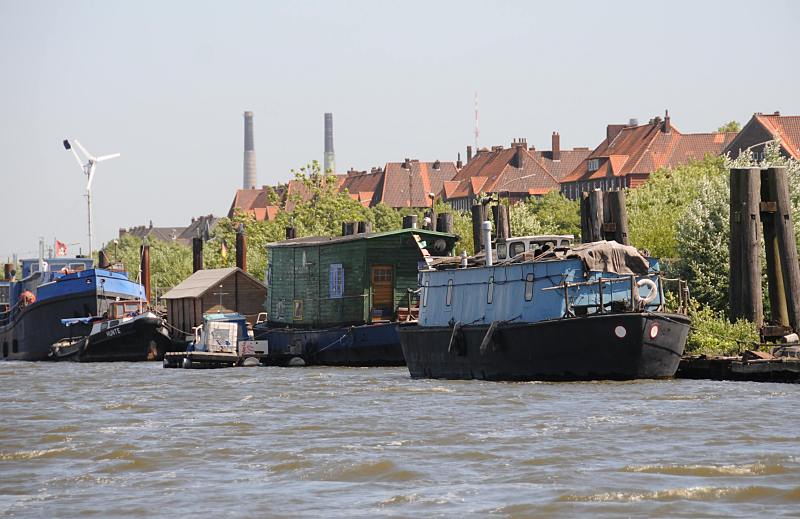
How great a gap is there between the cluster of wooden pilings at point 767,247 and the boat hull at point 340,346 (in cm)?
1421

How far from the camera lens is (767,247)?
33.4 metres

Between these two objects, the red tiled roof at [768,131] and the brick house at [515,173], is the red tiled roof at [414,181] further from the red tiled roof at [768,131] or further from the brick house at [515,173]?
the red tiled roof at [768,131]

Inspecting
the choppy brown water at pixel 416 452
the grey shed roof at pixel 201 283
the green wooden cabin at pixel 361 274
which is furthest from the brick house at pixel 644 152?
the choppy brown water at pixel 416 452

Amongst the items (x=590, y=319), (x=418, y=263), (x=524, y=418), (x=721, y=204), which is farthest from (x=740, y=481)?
(x=418, y=263)

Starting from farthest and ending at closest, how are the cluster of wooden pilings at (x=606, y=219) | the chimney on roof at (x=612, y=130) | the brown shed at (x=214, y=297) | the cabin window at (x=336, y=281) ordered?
the chimney on roof at (x=612, y=130)
the brown shed at (x=214, y=297)
the cabin window at (x=336, y=281)
the cluster of wooden pilings at (x=606, y=219)

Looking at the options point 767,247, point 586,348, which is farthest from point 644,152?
point 586,348

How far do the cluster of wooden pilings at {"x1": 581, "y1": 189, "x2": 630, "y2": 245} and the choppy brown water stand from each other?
561 cm

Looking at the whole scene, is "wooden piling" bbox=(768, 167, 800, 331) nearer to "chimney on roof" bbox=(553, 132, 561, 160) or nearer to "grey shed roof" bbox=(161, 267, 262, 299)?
"grey shed roof" bbox=(161, 267, 262, 299)

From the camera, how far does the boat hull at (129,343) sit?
60094 millimetres

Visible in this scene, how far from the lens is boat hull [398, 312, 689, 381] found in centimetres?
3100

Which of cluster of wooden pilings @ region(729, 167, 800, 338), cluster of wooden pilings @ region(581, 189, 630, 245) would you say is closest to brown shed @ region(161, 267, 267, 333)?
cluster of wooden pilings @ region(581, 189, 630, 245)

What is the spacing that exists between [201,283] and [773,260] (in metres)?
35.0

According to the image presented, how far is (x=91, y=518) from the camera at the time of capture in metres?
16.9

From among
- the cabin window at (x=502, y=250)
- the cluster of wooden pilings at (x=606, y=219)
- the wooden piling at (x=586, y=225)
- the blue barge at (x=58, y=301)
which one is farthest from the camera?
the blue barge at (x=58, y=301)
